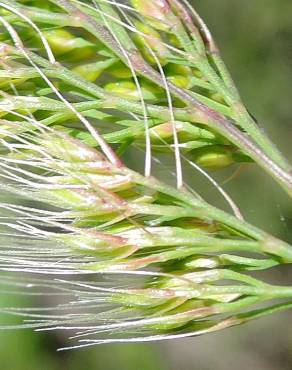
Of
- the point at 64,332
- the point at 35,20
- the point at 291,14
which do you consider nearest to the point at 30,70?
the point at 35,20

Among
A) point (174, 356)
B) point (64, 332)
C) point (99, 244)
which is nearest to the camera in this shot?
point (99, 244)

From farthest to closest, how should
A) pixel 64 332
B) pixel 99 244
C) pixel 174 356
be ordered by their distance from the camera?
pixel 174 356 < pixel 64 332 < pixel 99 244

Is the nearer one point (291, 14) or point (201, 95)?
point (201, 95)

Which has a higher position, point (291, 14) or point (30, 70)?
point (291, 14)

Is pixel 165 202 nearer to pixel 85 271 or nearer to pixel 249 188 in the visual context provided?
pixel 85 271

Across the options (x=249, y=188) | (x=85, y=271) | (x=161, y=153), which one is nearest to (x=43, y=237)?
(x=85, y=271)

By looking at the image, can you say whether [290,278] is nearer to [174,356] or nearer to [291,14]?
[174,356]

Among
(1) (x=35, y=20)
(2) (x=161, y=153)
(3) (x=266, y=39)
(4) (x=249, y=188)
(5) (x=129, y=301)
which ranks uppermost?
(3) (x=266, y=39)
